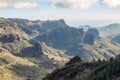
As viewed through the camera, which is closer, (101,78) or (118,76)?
(118,76)

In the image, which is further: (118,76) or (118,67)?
(118,67)

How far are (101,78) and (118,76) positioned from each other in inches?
678

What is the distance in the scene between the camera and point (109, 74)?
18862cm

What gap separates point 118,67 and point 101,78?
12.4 metres

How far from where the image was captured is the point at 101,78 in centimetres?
19262

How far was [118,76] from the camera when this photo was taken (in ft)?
582

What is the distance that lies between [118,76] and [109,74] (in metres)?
11.7

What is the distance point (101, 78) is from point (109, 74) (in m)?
6.46

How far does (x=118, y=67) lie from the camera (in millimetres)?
189000

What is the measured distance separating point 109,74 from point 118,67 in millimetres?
6782

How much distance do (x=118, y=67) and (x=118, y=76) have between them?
12.5 meters
